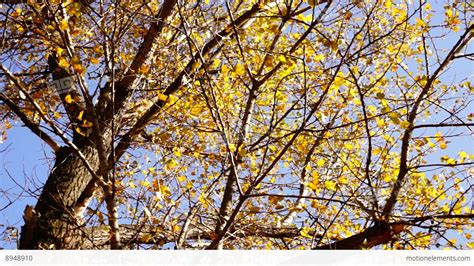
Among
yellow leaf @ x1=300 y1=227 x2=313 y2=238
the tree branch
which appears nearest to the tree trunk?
the tree branch

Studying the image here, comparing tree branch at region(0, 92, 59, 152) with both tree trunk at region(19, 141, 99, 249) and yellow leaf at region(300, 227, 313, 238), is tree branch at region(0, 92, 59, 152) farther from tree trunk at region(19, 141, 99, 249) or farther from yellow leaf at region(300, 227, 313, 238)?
yellow leaf at region(300, 227, 313, 238)

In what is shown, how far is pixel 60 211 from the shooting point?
4.58 metres

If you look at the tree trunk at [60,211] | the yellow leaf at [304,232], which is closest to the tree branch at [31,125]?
the tree trunk at [60,211]

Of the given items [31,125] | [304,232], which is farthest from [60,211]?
[304,232]

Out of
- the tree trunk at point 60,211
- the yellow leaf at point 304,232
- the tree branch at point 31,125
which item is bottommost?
the yellow leaf at point 304,232

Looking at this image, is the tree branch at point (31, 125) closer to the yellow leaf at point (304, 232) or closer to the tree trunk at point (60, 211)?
the tree trunk at point (60, 211)

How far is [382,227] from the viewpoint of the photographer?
3.42 metres

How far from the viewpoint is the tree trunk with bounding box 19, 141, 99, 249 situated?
4.45 metres

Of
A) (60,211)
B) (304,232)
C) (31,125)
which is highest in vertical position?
(31,125)

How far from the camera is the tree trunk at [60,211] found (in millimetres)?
4449

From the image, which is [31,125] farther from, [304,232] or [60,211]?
[304,232]

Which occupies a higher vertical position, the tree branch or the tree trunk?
the tree branch

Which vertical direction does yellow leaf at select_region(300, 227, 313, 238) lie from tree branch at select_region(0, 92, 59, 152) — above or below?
below

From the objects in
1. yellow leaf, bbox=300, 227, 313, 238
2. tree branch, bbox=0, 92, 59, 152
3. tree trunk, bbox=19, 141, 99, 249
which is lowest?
yellow leaf, bbox=300, 227, 313, 238
